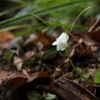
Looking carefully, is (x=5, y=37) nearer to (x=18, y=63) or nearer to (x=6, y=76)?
(x=18, y=63)

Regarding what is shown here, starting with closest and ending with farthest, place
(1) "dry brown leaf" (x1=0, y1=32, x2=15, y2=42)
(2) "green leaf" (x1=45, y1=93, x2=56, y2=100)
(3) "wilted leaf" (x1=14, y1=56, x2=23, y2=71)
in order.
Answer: (2) "green leaf" (x1=45, y1=93, x2=56, y2=100) → (3) "wilted leaf" (x1=14, y1=56, x2=23, y2=71) → (1) "dry brown leaf" (x1=0, y1=32, x2=15, y2=42)

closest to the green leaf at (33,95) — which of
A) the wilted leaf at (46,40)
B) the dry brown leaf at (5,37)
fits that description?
the wilted leaf at (46,40)

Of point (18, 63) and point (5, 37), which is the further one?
point (5, 37)

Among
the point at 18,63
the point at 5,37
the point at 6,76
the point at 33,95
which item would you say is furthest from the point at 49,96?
the point at 5,37

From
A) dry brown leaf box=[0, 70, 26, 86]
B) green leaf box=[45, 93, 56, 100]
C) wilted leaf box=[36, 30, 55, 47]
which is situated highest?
wilted leaf box=[36, 30, 55, 47]

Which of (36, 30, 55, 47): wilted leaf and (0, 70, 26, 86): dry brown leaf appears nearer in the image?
(0, 70, 26, 86): dry brown leaf

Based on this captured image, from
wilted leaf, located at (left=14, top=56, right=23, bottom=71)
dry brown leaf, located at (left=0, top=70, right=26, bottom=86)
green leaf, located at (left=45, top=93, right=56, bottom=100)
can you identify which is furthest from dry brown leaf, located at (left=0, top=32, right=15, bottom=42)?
green leaf, located at (left=45, top=93, right=56, bottom=100)

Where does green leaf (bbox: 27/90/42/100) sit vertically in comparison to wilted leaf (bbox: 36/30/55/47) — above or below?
below

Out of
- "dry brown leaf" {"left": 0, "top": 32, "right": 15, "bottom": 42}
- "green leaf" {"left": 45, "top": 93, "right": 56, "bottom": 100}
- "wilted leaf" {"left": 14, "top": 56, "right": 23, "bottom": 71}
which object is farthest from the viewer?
"dry brown leaf" {"left": 0, "top": 32, "right": 15, "bottom": 42}

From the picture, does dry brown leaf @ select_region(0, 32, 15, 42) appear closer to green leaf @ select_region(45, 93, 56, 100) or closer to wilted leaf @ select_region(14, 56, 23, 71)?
wilted leaf @ select_region(14, 56, 23, 71)

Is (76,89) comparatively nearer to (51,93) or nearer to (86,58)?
(51,93)

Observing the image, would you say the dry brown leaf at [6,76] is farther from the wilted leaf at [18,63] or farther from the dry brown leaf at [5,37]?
the dry brown leaf at [5,37]
